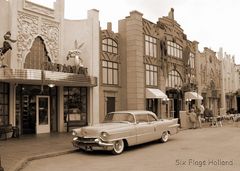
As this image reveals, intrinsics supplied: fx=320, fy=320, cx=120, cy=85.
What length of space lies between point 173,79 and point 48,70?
15.5 metres

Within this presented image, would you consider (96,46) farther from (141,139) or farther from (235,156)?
(235,156)

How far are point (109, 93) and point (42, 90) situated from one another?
5.20 m

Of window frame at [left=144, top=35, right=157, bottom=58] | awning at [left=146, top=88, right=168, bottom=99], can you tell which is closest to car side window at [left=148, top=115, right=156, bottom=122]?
awning at [left=146, top=88, right=168, bottom=99]

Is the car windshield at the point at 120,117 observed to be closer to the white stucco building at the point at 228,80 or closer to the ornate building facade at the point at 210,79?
the ornate building facade at the point at 210,79

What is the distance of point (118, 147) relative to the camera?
1176 centimetres

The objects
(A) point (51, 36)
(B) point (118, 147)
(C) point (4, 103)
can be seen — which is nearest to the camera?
(B) point (118, 147)

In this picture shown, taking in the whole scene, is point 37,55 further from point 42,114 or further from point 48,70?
point 42,114

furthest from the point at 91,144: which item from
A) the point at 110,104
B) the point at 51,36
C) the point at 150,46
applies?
the point at 150,46

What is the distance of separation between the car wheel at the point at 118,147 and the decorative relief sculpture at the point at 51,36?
877cm

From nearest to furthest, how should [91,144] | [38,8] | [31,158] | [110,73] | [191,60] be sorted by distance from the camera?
1. [31,158]
2. [91,144]
3. [38,8]
4. [110,73]
5. [191,60]

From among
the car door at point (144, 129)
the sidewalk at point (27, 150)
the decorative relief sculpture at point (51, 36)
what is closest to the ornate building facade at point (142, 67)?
the decorative relief sculpture at point (51, 36)

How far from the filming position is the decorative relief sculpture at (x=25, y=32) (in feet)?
56.1

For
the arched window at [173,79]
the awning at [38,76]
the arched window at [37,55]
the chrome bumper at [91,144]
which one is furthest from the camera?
the arched window at [173,79]

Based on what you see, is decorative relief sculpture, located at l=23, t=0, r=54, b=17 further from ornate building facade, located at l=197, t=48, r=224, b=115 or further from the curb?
ornate building facade, located at l=197, t=48, r=224, b=115
